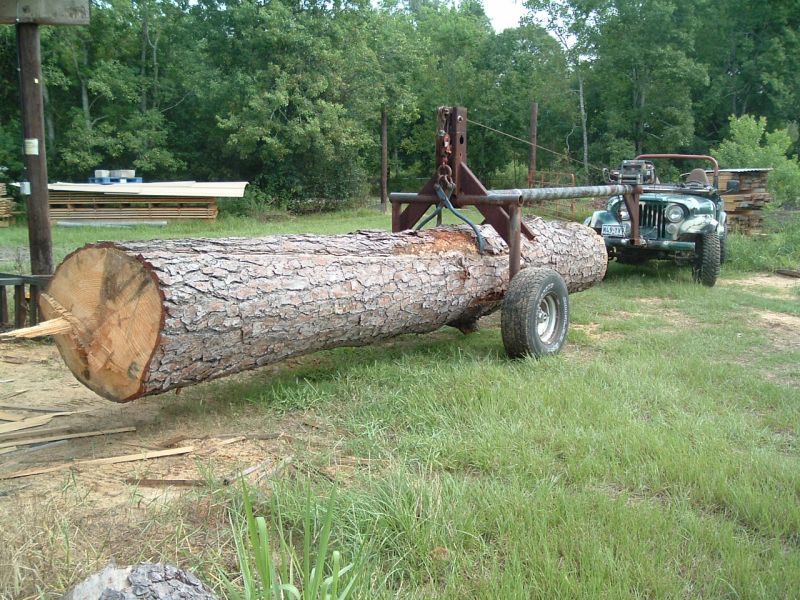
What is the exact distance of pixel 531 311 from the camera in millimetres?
5645

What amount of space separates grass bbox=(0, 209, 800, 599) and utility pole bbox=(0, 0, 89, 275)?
3.11 meters

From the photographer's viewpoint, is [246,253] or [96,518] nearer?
[96,518]

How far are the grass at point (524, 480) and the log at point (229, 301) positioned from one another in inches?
18.8

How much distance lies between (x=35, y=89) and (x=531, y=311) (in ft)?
17.2

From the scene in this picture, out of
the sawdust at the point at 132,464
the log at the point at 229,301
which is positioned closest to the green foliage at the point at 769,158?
the log at the point at 229,301

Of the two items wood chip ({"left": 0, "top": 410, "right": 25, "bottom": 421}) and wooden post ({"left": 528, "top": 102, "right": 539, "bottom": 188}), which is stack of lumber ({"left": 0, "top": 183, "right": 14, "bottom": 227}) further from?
wood chip ({"left": 0, "top": 410, "right": 25, "bottom": 421})

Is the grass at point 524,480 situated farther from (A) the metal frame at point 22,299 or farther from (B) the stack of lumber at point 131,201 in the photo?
(B) the stack of lumber at point 131,201

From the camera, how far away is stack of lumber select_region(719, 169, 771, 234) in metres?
14.2

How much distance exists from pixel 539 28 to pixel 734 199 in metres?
24.3

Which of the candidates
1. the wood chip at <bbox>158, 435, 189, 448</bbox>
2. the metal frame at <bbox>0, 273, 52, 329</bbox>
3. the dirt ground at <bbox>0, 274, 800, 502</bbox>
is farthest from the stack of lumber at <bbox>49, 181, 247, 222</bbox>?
the wood chip at <bbox>158, 435, 189, 448</bbox>

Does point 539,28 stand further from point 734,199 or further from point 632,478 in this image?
point 632,478

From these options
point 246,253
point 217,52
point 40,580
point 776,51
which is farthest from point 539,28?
point 40,580

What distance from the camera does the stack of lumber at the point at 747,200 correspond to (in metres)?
14.2

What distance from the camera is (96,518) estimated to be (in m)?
3.13
